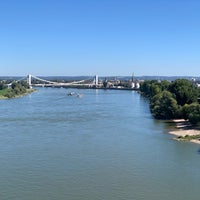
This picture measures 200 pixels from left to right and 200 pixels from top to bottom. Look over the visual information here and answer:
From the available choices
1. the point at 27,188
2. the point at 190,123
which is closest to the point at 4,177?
the point at 27,188

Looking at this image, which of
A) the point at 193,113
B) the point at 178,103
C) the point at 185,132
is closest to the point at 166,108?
the point at 178,103

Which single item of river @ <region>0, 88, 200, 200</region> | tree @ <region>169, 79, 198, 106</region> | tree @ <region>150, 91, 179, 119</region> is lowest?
river @ <region>0, 88, 200, 200</region>

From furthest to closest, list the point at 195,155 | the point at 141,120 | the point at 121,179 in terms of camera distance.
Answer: the point at 141,120, the point at 195,155, the point at 121,179

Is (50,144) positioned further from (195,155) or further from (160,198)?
(160,198)

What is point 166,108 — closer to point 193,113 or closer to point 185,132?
point 193,113

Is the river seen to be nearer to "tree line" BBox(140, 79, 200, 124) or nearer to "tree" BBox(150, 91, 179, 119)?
"tree line" BBox(140, 79, 200, 124)

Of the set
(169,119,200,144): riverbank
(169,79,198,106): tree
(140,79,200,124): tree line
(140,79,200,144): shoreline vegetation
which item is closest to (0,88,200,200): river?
(169,119,200,144): riverbank
